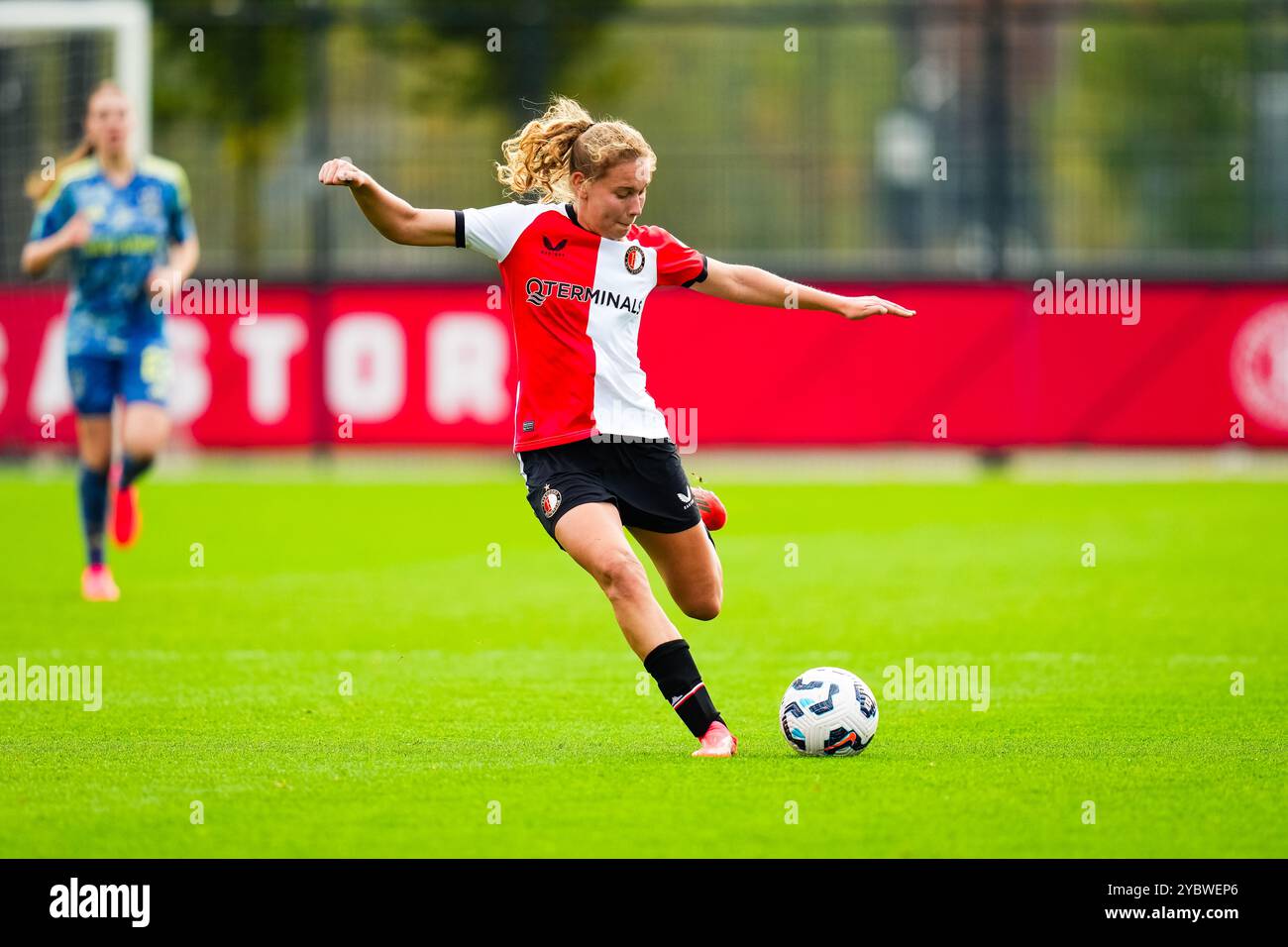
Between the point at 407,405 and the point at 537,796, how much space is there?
48.1 feet

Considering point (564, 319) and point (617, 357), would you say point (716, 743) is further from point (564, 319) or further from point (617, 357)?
point (564, 319)

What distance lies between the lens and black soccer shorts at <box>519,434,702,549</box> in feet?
23.7

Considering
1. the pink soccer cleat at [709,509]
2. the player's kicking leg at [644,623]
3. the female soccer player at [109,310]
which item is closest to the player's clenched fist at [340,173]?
the player's kicking leg at [644,623]

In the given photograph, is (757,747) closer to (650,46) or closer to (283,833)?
(283,833)

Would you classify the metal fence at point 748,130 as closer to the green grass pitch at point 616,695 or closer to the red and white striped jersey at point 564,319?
the green grass pitch at point 616,695

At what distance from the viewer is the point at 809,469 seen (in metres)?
23.4

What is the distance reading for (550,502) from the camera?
720cm

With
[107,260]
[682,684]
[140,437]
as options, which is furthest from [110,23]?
[682,684]

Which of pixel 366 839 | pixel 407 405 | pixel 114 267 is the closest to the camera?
pixel 366 839

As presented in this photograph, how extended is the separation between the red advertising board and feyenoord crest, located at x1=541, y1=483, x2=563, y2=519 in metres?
13.3

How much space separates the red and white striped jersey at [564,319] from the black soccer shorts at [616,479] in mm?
53

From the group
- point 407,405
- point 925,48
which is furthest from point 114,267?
point 925,48

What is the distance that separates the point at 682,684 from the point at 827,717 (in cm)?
50

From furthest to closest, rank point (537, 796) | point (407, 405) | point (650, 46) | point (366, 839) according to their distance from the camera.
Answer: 1. point (650, 46)
2. point (407, 405)
3. point (537, 796)
4. point (366, 839)
